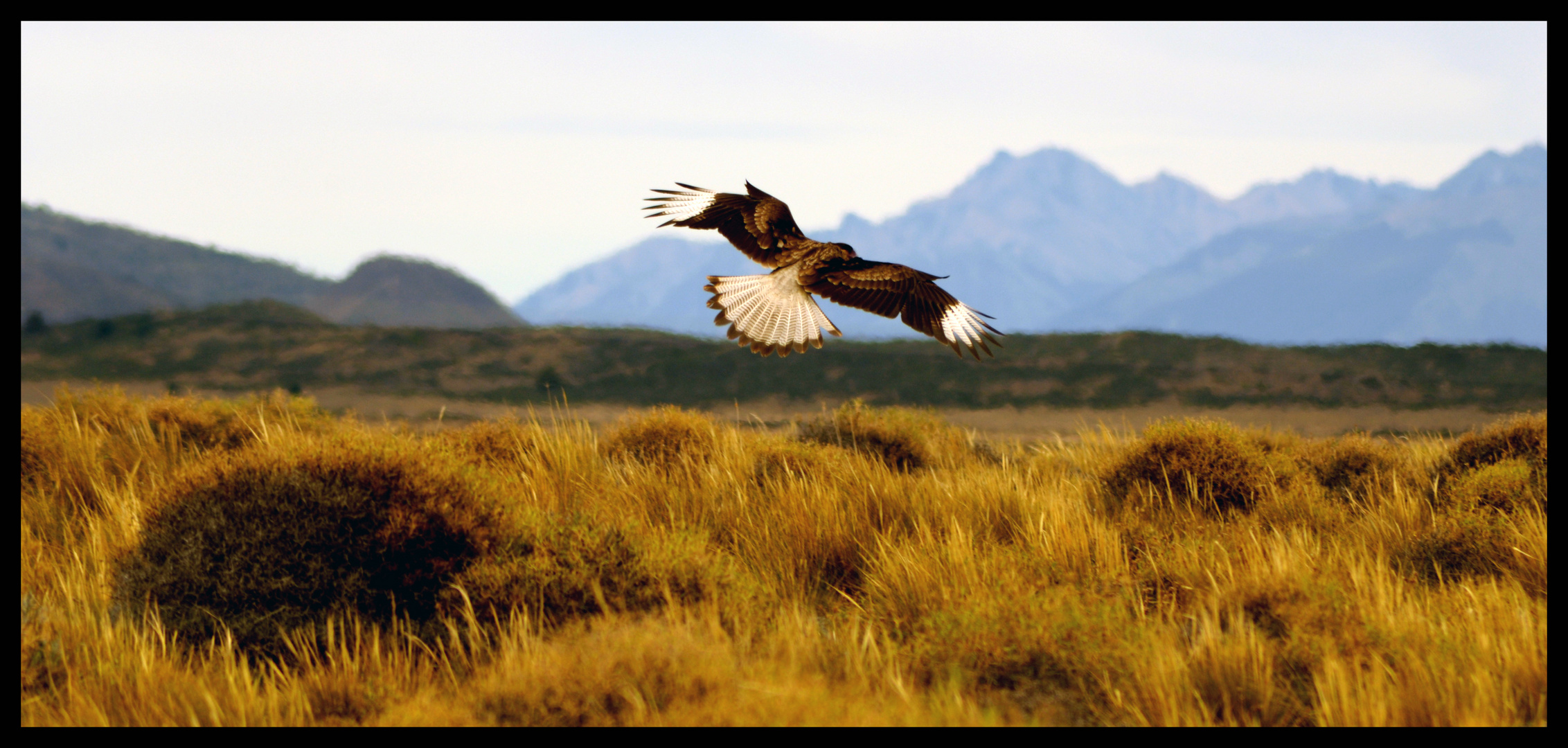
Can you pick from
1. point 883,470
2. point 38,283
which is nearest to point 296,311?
point 38,283

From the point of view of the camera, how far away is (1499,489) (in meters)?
8.12

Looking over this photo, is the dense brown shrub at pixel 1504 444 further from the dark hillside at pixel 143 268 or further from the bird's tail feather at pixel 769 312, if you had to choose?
the dark hillside at pixel 143 268

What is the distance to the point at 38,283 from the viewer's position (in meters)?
112

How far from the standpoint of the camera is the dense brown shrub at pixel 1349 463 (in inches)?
385

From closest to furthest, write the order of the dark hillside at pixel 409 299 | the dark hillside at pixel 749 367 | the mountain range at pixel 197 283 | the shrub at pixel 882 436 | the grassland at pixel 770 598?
1. the grassland at pixel 770 598
2. the shrub at pixel 882 436
3. the dark hillside at pixel 749 367
4. the mountain range at pixel 197 283
5. the dark hillside at pixel 409 299

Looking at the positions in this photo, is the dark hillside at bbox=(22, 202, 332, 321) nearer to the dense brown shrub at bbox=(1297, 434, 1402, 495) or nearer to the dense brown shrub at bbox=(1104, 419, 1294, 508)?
the dense brown shrub at bbox=(1104, 419, 1294, 508)

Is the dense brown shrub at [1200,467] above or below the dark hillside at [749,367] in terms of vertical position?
below

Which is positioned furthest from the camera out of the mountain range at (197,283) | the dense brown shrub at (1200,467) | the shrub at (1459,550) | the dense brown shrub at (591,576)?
the mountain range at (197,283)

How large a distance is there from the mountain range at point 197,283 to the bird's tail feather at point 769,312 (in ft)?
374

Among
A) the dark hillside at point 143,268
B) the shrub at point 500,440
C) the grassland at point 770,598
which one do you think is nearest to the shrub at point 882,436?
the grassland at point 770,598

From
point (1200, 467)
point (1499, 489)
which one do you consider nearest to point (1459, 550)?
point (1499, 489)

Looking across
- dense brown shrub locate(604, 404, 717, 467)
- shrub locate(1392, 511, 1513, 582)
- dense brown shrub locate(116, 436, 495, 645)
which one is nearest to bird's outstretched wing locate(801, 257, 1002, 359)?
dense brown shrub locate(116, 436, 495, 645)

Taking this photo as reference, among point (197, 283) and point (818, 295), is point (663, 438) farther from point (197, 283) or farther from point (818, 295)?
point (197, 283)

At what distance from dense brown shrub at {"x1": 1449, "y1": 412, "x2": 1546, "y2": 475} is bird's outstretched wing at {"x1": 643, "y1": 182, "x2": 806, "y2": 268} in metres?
7.41
